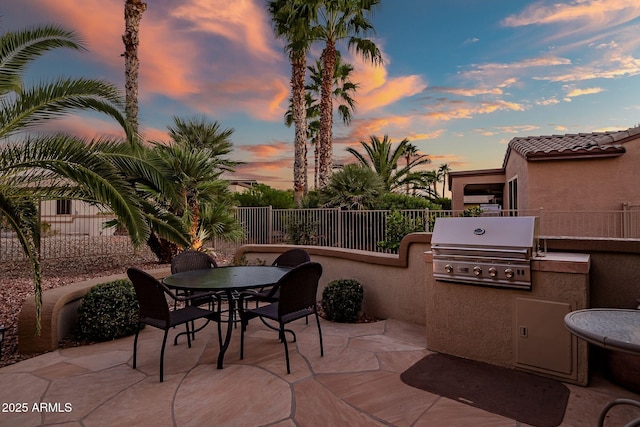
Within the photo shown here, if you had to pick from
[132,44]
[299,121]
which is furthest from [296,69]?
[132,44]

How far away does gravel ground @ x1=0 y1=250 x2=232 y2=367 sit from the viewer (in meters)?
4.08

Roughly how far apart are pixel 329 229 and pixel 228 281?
5621mm

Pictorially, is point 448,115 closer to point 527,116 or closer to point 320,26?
point 527,116

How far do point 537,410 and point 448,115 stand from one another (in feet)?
38.6

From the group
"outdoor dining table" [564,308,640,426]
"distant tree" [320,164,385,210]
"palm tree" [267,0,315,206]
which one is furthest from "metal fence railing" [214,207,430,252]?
"outdoor dining table" [564,308,640,426]

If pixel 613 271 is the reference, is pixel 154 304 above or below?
below

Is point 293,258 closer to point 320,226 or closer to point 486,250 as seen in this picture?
point 486,250

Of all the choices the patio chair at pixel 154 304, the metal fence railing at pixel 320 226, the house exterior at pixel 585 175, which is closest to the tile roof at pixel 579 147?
the house exterior at pixel 585 175

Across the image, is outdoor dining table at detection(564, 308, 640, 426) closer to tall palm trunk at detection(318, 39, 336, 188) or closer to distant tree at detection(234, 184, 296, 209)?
distant tree at detection(234, 184, 296, 209)

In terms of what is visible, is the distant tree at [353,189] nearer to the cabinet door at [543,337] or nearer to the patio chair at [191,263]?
the patio chair at [191,263]

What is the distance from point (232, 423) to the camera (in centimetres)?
238

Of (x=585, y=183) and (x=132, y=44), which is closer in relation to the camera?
(x=585, y=183)

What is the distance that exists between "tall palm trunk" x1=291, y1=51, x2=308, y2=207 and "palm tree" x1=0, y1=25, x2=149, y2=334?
30.1 feet

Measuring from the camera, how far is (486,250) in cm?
324
